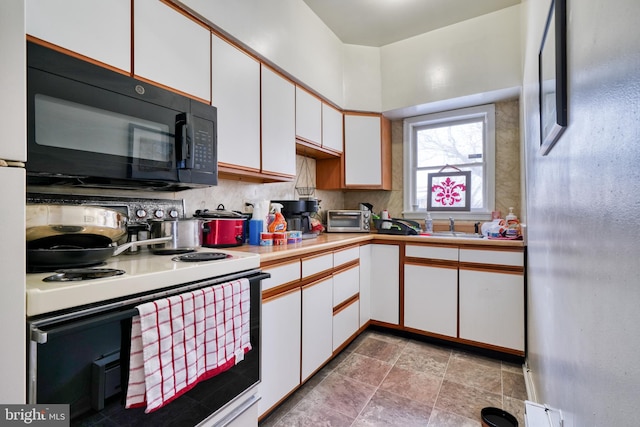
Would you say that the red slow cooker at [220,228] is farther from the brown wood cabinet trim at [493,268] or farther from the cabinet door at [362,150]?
the brown wood cabinet trim at [493,268]

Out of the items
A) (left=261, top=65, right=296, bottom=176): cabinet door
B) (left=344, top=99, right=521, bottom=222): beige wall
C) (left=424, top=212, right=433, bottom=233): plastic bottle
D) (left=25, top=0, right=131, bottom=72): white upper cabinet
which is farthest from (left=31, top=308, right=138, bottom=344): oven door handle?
(left=344, top=99, right=521, bottom=222): beige wall

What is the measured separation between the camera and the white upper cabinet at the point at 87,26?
3.46ft

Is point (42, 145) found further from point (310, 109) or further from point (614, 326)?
point (310, 109)

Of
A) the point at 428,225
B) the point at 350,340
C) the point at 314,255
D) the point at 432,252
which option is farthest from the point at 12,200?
the point at 428,225

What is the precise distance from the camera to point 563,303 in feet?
2.98

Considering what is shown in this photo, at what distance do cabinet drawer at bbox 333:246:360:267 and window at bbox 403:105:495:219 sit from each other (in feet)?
3.55

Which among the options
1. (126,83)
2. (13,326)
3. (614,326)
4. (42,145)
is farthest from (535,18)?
(13,326)

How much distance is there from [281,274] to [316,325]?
0.53 meters

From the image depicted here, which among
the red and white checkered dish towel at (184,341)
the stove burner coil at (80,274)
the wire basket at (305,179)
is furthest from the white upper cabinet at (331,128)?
the stove burner coil at (80,274)

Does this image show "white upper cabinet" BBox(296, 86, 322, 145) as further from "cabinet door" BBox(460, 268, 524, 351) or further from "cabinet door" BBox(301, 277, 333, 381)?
"cabinet door" BBox(460, 268, 524, 351)

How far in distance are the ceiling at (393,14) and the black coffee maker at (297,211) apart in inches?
62.9

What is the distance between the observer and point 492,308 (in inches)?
88.1

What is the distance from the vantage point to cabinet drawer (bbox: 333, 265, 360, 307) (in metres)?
2.14

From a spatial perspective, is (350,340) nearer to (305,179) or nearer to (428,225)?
(428,225)
